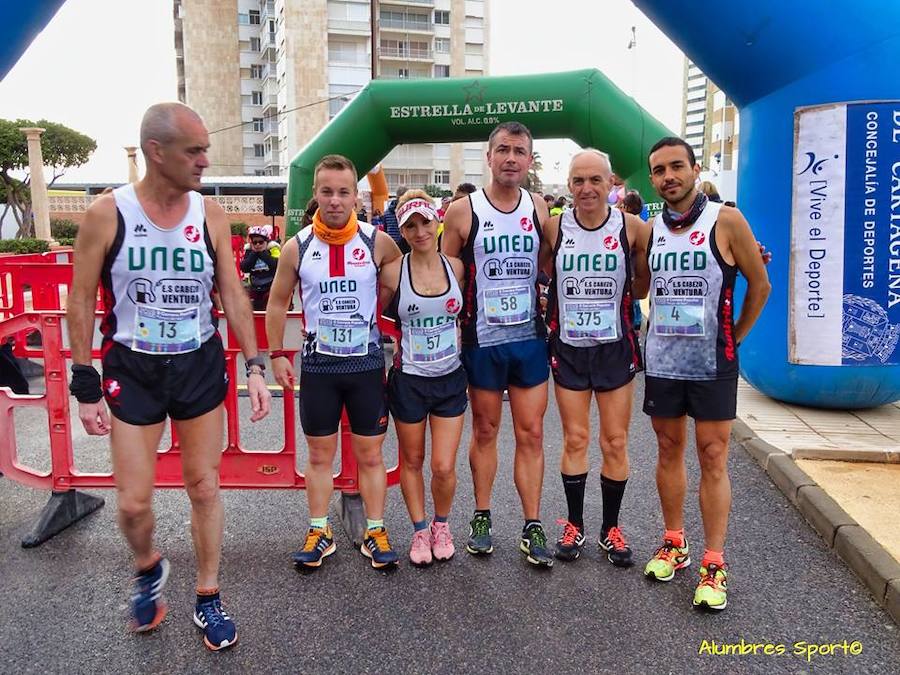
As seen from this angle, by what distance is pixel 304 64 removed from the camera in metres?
53.4

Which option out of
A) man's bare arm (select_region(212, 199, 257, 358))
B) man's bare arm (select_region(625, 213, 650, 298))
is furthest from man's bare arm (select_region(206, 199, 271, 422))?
man's bare arm (select_region(625, 213, 650, 298))

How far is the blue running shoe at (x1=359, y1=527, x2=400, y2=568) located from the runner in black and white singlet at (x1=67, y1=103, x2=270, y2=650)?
80 centimetres

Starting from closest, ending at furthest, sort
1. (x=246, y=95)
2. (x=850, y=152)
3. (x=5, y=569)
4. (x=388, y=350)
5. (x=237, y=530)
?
1. (x=5, y=569)
2. (x=237, y=530)
3. (x=850, y=152)
4. (x=388, y=350)
5. (x=246, y=95)

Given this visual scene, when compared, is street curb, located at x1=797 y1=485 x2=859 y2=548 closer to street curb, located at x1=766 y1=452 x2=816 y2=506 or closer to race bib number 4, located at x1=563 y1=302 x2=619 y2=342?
street curb, located at x1=766 y1=452 x2=816 y2=506

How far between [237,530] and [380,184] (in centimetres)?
1117

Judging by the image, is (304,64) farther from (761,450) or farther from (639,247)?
(639,247)

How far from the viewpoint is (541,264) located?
3717 millimetres

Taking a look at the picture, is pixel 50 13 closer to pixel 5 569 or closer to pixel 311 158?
pixel 5 569

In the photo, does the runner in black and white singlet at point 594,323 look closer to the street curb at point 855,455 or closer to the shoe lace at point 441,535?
the shoe lace at point 441,535

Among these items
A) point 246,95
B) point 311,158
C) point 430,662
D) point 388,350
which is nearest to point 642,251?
point 430,662

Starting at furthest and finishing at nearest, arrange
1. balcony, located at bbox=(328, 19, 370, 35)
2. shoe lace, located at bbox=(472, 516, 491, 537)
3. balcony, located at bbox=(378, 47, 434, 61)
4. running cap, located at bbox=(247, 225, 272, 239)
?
balcony, located at bbox=(378, 47, 434, 61), balcony, located at bbox=(328, 19, 370, 35), running cap, located at bbox=(247, 225, 272, 239), shoe lace, located at bbox=(472, 516, 491, 537)

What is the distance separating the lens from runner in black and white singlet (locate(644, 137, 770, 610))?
3197mm

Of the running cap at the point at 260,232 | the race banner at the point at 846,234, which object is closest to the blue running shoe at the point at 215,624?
the race banner at the point at 846,234

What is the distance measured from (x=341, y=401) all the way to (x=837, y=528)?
2.61m
